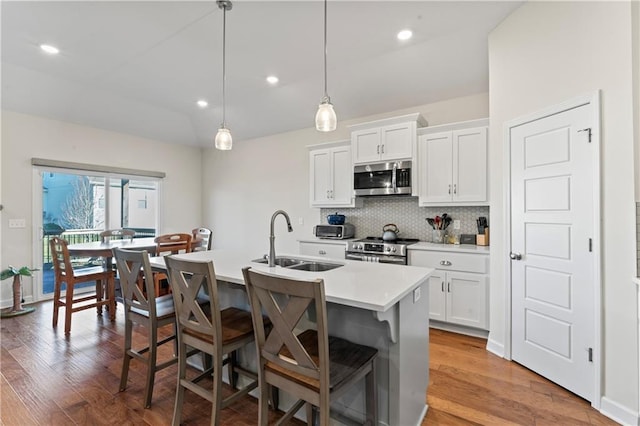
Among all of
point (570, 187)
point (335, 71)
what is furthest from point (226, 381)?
point (335, 71)

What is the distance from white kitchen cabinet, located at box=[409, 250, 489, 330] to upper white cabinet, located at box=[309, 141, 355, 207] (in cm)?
143

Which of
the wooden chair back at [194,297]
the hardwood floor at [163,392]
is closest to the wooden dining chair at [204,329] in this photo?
the wooden chair back at [194,297]

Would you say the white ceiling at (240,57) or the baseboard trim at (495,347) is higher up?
the white ceiling at (240,57)

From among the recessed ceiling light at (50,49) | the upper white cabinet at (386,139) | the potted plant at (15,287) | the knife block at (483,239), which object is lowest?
the potted plant at (15,287)

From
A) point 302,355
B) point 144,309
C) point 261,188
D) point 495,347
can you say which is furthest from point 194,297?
point 261,188

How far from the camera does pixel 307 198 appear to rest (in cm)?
515

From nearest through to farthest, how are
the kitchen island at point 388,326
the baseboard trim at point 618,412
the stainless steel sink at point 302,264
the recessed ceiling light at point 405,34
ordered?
1. the kitchen island at point 388,326
2. the baseboard trim at point 618,412
3. the stainless steel sink at point 302,264
4. the recessed ceiling light at point 405,34

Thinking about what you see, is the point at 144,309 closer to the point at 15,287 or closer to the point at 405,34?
the point at 15,287

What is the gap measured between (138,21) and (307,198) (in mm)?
3162

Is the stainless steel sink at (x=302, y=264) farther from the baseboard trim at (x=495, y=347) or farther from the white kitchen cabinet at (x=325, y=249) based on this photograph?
the baseboard trim at (x=495, y=347)

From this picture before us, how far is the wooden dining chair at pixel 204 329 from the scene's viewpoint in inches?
66.0

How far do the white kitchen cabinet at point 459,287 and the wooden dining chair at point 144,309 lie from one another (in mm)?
2616

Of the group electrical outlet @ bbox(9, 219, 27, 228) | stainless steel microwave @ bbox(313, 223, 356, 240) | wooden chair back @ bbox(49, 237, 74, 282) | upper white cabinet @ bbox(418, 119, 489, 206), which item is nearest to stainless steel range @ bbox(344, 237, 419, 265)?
stainless steel microwave @ bbox(313, 223, 356, 240)

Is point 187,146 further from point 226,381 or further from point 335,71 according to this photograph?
point 226,381
